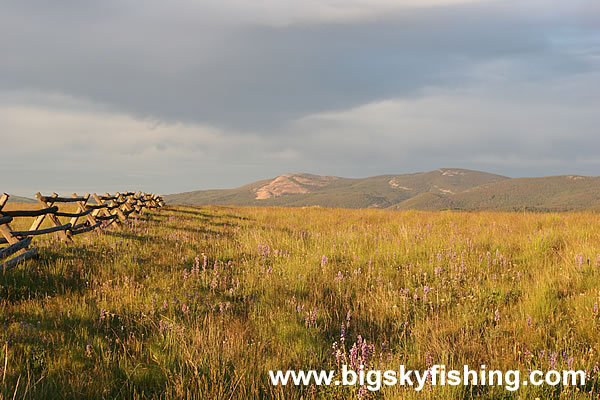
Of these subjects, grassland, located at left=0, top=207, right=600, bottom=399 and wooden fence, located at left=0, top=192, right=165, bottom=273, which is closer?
grassland, located at left=0, top=207, right=600, bottom=399

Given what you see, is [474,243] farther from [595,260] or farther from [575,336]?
[575,336]

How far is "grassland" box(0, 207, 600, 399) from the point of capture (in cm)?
282

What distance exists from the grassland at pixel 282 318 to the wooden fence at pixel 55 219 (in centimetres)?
46

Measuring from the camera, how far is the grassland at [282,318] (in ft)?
9.25

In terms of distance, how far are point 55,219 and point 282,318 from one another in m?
8.69

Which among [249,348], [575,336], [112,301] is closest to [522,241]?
[575,336]

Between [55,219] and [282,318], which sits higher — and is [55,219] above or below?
above

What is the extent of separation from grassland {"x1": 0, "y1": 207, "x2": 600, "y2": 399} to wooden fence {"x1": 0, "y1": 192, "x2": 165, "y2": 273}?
455mm

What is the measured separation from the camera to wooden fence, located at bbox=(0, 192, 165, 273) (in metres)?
6.43

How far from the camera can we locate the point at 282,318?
399cm

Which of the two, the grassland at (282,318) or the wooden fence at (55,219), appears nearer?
the grassland at (282,318)

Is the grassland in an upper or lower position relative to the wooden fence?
lower

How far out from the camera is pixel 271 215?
19375mm

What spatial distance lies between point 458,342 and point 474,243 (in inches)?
218
